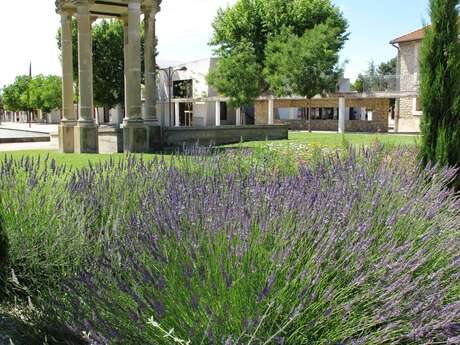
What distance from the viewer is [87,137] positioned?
1702 centimetres

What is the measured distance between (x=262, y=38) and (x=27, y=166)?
39402 millimetres

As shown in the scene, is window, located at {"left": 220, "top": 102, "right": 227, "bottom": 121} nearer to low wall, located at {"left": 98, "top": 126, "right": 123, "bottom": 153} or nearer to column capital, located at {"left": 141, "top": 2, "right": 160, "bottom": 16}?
low wall, located at {"left": 98, "top": 126, "right": 123, "bottom": 153}

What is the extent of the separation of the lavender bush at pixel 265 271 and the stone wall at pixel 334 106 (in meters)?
34.9

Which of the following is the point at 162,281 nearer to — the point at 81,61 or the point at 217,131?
the point at 81,61

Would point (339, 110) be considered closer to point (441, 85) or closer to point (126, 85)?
point (126, 85)

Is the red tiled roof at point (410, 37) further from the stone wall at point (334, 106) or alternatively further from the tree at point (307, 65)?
the tree at point (307, 65)

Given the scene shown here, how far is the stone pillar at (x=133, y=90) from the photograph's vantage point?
16.5 metres

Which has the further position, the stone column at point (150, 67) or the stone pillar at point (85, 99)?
the stone column at point (150, 67)

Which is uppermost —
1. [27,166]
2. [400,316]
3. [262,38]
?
[262,38]

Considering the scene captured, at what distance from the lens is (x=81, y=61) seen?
670 inches

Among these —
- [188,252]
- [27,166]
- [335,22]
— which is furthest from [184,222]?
[335,22]

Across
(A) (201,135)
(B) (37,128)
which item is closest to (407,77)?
(A) (201,135)

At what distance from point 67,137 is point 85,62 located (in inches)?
112

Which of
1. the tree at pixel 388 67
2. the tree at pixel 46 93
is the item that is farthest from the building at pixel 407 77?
the tree at pixel 388 67
